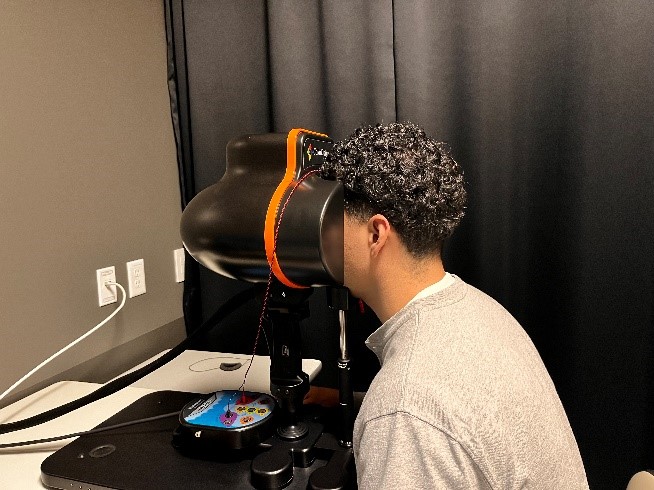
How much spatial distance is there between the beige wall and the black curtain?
1.25ft

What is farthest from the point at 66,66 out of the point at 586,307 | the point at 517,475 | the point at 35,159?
the point at 586,307

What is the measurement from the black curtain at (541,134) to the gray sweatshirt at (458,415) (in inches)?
27.8

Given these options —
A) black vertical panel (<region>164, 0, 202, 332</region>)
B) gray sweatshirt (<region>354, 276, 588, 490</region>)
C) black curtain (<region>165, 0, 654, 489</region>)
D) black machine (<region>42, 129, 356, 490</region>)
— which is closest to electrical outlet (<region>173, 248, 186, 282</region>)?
black vertical panel (<region>164, 0, 202, 332</region>)

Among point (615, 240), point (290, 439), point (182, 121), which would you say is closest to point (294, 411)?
point (290, 439)

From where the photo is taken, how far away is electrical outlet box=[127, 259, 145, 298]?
1.54 meters

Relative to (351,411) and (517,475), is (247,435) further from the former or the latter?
(517,475)

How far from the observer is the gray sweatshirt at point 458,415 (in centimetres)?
63

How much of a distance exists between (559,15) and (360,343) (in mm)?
988

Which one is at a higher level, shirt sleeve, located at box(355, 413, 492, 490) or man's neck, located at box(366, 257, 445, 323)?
man's neck, located at box(366, 257, 445, 323)

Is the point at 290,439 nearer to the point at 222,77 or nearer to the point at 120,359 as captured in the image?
the point at 120,359

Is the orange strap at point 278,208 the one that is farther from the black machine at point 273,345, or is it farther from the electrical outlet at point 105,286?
the electrical outlet at point 105,286

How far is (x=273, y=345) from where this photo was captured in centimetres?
96

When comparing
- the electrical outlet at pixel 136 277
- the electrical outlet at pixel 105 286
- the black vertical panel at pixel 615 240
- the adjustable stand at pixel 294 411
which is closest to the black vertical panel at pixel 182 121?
the electrical outlet at pixel 136 277

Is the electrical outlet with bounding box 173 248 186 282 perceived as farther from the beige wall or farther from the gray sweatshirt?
the gray sweatshirt
